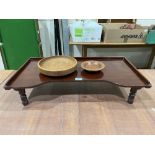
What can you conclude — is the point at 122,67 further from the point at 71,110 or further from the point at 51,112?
the point at 51,112

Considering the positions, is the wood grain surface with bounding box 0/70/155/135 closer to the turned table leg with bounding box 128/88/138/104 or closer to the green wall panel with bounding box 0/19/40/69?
the turned table leg with bounding box 128/88/138/104

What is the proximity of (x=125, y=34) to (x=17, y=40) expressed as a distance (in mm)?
1399

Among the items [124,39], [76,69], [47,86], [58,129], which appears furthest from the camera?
[124,39]

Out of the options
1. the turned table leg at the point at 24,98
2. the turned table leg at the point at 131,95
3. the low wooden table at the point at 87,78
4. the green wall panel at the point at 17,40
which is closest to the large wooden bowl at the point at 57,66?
the low wooden table at the point at 87,78

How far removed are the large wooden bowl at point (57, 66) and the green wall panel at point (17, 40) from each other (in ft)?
3.36

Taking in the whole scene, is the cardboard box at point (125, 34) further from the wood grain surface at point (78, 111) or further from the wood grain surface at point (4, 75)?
the wood grain surface at point (4, 75)

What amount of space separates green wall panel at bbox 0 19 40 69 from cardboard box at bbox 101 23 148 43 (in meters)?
0.93

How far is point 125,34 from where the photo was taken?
5.83 feet

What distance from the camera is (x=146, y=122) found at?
2.56 feet

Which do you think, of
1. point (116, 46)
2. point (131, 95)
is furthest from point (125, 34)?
point (131, 95)

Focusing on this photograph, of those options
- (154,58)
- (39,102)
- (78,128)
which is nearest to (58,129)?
(78,128)

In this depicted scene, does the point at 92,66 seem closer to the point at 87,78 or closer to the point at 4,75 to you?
the point at 87,78

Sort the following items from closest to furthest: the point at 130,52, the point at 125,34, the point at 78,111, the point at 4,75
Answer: the point at 78,111, the point at 4,75, the point at 125,34, the point at 130,52

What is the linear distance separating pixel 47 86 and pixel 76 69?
0.91 ft
